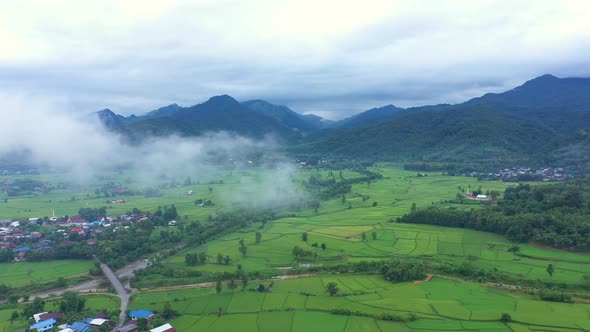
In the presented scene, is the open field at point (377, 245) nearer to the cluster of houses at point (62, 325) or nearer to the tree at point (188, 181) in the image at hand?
the cluster of houses at point (62, 325)

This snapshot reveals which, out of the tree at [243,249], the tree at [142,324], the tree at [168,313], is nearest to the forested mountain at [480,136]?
the tree at [243,249]

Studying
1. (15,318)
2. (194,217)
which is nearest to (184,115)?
(194,217)

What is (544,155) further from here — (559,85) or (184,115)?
(184,115)

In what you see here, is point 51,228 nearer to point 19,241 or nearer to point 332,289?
point 19,241

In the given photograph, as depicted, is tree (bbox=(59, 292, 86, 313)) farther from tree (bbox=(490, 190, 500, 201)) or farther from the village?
tree (bbox=(490, 190, 500, 201))

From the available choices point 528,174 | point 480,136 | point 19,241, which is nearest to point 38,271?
point 19,241

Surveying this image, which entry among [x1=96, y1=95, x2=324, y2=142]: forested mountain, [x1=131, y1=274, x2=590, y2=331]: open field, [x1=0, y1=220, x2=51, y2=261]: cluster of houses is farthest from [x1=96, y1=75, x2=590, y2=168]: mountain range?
[x1=0, y1=220, x2=51, y2=261]: cluster of houses
